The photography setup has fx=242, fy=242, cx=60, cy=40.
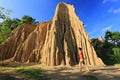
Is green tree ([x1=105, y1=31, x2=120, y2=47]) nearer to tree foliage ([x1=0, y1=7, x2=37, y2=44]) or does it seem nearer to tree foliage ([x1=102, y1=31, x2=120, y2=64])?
tree foliage ([x1=102, y1=31, x2=120, y2=64])

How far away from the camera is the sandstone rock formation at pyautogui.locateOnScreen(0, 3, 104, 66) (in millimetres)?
28188

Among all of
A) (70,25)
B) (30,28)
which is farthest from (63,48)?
(30,28)

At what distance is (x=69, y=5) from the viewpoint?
34.5 meters

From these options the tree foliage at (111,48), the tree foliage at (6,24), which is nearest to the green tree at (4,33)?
the tree foliage at (6,24)

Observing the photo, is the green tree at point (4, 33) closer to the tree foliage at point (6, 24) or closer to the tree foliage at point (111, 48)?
the tree foliage at point (6, 24)

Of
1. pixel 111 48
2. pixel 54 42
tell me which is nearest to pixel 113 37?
pixel 111 48

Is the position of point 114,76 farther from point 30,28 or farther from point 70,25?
point 30,28

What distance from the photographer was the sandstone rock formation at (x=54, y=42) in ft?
92.5

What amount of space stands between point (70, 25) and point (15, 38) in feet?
26.8

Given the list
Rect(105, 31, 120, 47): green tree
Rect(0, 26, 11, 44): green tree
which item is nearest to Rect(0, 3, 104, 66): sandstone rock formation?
Rect(0, 26, 11, 44): green tree

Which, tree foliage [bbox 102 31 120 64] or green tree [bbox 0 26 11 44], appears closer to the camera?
green tree [bbox 0 26 11 44]

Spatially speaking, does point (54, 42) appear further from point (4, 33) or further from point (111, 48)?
point (111, 48)

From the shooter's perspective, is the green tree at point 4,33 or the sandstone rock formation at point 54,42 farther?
the green tree at point 4,33

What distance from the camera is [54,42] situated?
2856 centimetres
